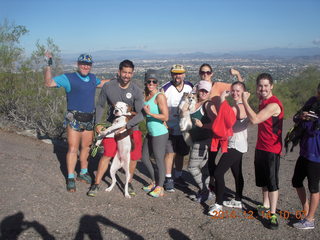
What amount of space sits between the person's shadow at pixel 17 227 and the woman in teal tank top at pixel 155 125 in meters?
2.04

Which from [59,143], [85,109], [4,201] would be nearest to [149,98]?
[85,109]

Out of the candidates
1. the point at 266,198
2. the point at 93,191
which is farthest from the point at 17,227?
the point at 266,198

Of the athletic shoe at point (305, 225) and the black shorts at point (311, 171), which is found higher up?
the black shorts at point (311, 171)

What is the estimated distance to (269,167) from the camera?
4344 millimetres

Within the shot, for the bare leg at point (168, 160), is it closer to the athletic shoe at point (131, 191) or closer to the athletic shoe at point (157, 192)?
the athletic shoe at point (157, 192)

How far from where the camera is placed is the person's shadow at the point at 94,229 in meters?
4.02

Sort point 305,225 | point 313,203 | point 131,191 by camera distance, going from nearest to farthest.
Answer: point 313,203, point 305,225, point 131,191

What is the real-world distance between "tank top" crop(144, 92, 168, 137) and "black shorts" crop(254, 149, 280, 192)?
5.53ft

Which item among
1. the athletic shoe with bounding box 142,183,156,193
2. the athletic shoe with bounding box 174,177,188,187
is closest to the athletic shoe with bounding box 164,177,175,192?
the athletic shoe with bounding box 142,183,156,193

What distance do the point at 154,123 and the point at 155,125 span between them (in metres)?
0.04

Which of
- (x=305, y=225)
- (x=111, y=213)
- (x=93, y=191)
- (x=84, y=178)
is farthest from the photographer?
(x=84, y=178)
